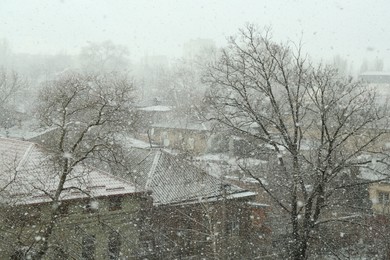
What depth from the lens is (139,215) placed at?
19.7 m

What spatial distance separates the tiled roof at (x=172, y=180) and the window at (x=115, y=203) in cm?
167

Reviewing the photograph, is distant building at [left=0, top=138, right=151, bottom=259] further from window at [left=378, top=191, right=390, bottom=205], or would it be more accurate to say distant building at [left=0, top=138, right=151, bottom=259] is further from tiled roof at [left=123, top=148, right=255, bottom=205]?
window at [left=378, top=191, right=390, bottom=205]

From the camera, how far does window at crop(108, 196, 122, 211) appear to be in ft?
61.6

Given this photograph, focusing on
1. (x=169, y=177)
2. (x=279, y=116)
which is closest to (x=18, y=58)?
(x=169, y=177)

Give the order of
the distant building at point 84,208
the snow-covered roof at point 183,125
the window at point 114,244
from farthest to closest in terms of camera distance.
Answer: the snow-covered roof at point 183,125, the window at point 114,244, the distant building at point 84,208

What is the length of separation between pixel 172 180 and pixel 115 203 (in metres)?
3.69

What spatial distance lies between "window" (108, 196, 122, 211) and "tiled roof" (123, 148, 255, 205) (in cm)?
167

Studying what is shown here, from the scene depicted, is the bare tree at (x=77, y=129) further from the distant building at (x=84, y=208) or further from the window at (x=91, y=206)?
the window at (x=91, y=206)

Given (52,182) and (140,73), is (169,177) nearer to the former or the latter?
(52,182)

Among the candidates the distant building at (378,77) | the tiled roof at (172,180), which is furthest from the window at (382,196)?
the distant building at (378,77)

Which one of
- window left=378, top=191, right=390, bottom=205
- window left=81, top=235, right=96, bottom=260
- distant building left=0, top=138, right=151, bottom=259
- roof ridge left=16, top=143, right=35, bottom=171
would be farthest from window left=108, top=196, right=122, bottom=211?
window left=378, top=191, right=390, bottom=205

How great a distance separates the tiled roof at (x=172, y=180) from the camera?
68.5 ft

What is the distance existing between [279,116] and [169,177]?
9.49m

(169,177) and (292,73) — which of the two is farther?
(169,177)
